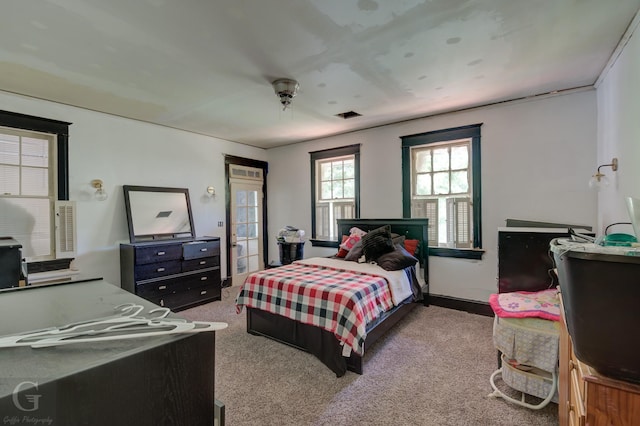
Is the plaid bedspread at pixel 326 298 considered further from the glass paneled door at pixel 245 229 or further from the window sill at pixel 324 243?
the glass paneled door at pixel 245 229

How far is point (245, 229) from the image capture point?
5629 mm

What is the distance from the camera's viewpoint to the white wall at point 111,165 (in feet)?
11.8

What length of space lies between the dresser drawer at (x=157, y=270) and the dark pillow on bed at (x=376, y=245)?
2.58 meters

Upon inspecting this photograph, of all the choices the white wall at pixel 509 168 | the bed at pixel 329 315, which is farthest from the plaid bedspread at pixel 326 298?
the white wall at pixel 509 168

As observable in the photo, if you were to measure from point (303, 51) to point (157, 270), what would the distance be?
3.23m

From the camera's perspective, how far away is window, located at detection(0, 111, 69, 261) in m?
3.18

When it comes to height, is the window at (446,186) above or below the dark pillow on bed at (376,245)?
above

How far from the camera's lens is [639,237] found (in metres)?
1.24

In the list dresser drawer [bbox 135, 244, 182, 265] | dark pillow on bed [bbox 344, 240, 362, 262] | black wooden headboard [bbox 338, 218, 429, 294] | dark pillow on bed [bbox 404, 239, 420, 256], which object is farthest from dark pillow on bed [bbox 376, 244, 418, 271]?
dresser drawer [bbox 135, 244, 182, 265]

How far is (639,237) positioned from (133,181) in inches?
194

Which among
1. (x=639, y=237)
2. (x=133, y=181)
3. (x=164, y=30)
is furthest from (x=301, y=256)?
(x=639, y=237)

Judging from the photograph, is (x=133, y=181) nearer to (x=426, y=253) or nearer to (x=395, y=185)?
(x=395, y=185)

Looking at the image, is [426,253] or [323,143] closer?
[426,253]

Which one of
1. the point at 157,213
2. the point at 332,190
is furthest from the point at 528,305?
the point at 157,213
